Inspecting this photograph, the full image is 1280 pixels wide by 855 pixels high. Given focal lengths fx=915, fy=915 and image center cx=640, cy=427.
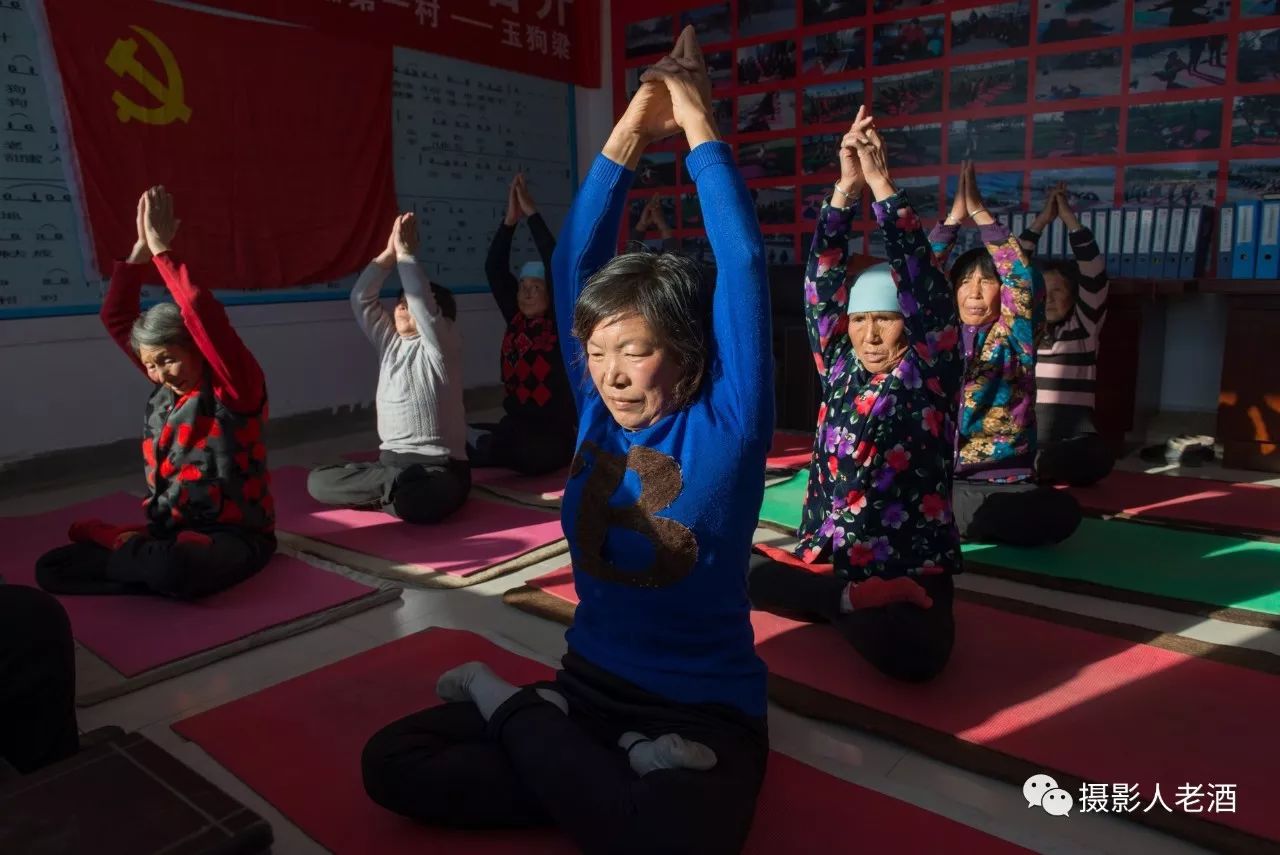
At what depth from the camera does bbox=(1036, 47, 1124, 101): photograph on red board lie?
396cm

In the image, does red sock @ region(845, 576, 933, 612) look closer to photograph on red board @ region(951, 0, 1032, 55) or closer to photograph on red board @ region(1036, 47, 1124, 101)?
photograph on red board @ region(1036, 47, 1124, 101)

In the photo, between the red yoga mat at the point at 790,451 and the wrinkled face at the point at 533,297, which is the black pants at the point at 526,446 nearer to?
the wrinkled face at the point at 533,297

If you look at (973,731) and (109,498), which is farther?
(109,498)

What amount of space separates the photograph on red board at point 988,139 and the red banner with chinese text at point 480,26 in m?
2.26

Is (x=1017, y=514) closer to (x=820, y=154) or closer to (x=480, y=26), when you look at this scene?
(x=820, y=154)

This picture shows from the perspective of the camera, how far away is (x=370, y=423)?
456 cm

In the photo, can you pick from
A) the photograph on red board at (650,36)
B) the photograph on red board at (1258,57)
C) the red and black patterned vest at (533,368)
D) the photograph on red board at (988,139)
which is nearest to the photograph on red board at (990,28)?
the photograph on red board at (988,139)

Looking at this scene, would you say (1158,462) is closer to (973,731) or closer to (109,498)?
(973,731)

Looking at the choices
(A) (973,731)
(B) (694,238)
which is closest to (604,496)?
(A) (973,731)

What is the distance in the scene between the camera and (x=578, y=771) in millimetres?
1137

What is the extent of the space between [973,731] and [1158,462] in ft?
8.34

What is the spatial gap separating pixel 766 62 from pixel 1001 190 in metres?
1.51

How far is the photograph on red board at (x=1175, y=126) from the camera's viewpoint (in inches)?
148

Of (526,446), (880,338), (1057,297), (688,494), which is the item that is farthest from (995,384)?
(688,494)
